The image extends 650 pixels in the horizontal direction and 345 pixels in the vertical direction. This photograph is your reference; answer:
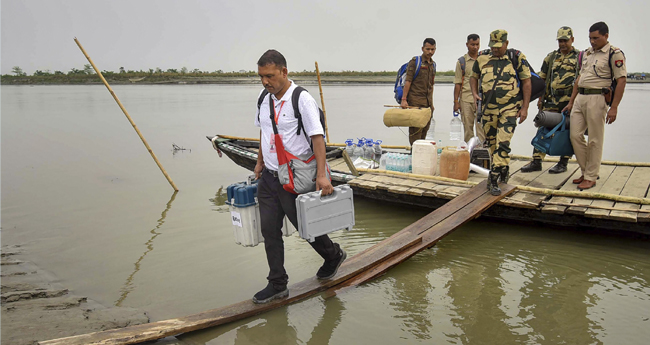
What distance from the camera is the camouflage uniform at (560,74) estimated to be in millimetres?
6633

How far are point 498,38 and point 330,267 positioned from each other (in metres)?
3.47

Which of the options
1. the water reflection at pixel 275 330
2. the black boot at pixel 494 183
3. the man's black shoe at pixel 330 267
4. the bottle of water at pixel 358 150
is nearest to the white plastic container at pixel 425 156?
the black boot at pixel 494 183

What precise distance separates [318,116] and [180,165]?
385 inches

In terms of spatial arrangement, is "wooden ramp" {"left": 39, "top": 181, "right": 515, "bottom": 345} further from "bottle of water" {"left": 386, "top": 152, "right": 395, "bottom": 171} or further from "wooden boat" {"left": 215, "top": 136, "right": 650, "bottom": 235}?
"bottle of water" {"left": 386, "top": 152, "right": 395, "bottom": 171}

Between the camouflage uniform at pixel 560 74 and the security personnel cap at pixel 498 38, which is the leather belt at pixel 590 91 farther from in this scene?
the security personnel cap at pixel 498 38

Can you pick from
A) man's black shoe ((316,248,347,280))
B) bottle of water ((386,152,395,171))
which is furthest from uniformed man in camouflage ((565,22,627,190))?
man's black shoe ((316,248,347,280))

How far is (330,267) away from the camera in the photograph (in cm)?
429

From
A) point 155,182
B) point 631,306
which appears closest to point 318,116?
point 631,306

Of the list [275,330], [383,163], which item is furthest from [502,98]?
[275,330]

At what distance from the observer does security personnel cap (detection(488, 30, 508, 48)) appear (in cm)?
571

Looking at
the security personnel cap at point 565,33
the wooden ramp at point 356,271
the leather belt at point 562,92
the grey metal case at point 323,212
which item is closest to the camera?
the wooden ramp at point 356,271

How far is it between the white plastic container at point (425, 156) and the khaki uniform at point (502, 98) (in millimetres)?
1158

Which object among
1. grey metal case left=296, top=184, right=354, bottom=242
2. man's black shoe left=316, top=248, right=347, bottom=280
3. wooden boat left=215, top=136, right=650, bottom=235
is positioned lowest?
man's black shoe left=316, top=248, right=347, bottom=280

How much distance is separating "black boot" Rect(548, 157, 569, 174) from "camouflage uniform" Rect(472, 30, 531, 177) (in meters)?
1.46
